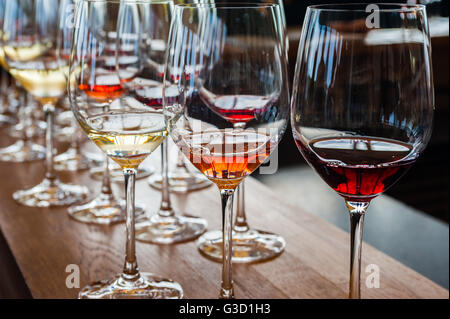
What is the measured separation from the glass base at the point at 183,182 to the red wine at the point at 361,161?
0.53 metres

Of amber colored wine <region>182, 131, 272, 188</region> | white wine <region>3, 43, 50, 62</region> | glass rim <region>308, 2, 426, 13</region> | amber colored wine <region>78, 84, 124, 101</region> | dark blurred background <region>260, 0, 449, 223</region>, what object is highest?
glass rim <region>308, 2, 426, 13</region>

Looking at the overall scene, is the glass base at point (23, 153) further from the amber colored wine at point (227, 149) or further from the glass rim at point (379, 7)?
the glass rim at point (379, 7)

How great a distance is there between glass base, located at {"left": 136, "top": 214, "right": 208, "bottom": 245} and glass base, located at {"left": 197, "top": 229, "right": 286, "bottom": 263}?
0.02m

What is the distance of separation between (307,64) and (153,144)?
0.22 m

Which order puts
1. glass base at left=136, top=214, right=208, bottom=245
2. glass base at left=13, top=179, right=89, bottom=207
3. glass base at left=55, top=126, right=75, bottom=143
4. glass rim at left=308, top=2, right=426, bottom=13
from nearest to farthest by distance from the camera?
glass rim at left=308, top=2, right=426, bottom=13 < glass base at left=136, top=214, right=208, bottom=245 < glass base at left=13, top=179, right=89, bottom=207 < glass base at left=55, top=126, right=75, bottom=143

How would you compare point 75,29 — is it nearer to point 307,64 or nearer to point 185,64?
point 185,64

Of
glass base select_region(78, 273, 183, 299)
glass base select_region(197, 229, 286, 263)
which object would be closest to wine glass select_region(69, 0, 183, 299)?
glass base select_region(78, 273, 183, 299)

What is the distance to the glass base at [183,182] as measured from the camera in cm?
100

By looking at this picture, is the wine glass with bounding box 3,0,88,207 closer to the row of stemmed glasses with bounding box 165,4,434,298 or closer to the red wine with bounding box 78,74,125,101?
the red wine with bounding box 78,74,125,101

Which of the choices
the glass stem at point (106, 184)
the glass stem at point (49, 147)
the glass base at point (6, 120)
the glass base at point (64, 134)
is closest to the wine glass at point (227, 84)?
the glass stem at point (106, 184)

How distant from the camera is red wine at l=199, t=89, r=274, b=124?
522 mm

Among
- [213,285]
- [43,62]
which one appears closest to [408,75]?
[213,285]

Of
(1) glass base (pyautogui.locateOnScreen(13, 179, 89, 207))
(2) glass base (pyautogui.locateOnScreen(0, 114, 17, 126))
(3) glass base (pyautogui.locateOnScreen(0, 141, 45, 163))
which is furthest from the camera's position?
(2) glass base (pyautogui.locateOnScreen(0, 114, 17, 126))

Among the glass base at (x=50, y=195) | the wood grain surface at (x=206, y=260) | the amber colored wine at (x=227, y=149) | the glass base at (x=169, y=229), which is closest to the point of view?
the amber colored wine at (x=227, y=149)
